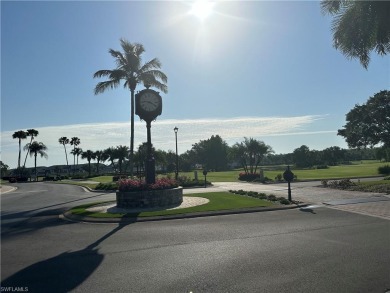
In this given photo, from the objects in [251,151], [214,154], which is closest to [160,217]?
[251,151]

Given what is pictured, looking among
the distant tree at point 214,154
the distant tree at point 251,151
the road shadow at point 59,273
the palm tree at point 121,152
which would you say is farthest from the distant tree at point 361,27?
the distant tree at point 214,154

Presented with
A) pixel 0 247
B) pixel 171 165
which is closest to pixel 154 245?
pixel 0 247

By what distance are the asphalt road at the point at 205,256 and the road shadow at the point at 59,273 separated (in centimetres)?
2

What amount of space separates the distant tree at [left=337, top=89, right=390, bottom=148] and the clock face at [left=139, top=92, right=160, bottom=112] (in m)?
38.7

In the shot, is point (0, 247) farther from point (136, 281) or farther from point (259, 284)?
point (259, 284)

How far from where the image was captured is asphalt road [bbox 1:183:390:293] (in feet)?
19.2

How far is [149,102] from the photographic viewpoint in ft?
59.0

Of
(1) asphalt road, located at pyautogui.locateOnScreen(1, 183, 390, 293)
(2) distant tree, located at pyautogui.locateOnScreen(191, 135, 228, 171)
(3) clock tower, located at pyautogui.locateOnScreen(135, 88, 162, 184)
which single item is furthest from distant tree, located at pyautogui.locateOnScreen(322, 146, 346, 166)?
(1) asphalt road, located at pyautogui.locateOnScreen(1, 183, 390, 293)

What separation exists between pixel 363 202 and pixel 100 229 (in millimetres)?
11523

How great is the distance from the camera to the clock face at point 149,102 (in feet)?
58.4

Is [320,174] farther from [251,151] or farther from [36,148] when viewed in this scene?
[36,148]

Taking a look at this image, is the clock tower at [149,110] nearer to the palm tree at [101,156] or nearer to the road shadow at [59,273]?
the road shadow at [59,273]

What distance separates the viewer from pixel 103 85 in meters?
29.7

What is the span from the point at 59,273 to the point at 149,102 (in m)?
12.3
